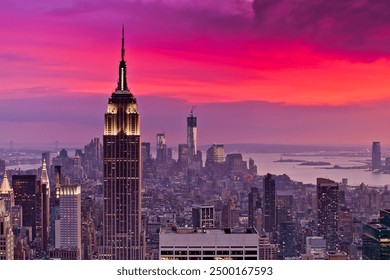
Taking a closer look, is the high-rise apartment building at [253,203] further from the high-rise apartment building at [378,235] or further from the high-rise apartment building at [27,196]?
the high-rise apartment building at [27,196]

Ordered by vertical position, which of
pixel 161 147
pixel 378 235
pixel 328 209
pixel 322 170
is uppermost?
pixel 161 147

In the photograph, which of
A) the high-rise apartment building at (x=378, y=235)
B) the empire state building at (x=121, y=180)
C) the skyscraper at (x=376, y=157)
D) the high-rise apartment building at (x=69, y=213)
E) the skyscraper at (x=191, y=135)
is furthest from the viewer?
the empire state building at (x=121, y=180)

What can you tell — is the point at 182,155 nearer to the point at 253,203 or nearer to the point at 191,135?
the point at 191,135

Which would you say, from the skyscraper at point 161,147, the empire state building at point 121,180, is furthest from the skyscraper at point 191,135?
the empire state building at point 121,180

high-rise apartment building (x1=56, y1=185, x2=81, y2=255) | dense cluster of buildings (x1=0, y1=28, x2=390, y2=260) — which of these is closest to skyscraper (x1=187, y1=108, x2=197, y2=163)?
dense cluster of buildings (x1=0, y1=28, x2=390, y2=260)

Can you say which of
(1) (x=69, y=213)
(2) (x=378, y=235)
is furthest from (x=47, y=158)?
(2) (x=378, y=235)
